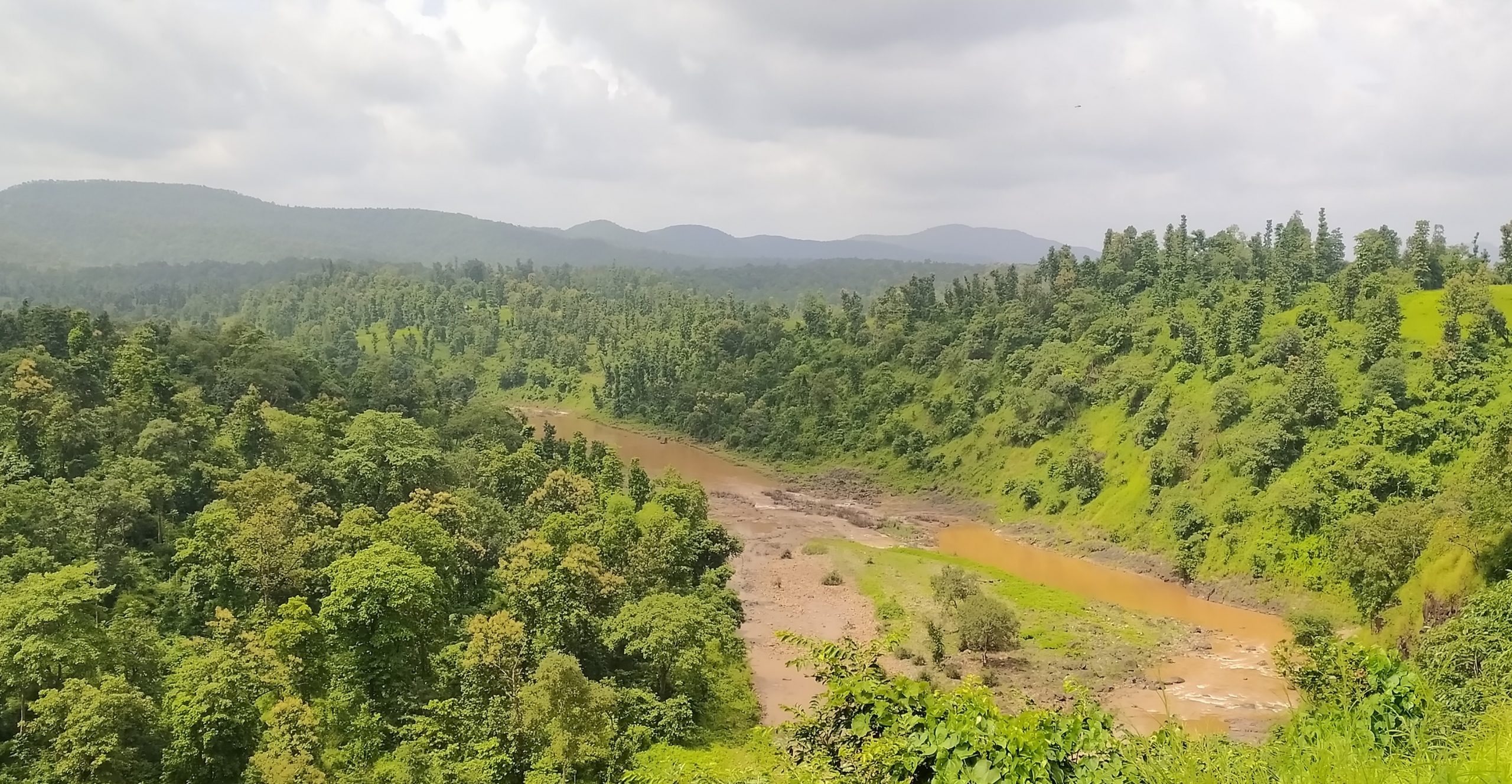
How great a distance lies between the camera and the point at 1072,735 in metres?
7.04

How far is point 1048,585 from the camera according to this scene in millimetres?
42156

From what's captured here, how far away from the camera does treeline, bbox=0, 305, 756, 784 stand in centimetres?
1689

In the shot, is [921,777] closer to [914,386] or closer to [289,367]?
[289,367]

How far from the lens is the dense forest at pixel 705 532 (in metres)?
8.48

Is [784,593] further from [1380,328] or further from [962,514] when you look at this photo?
[1380,328]

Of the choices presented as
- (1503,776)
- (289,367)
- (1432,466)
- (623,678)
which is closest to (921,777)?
(1503,776)

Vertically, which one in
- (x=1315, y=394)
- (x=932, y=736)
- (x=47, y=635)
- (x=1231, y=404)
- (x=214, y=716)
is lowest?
(x=214, y=716)

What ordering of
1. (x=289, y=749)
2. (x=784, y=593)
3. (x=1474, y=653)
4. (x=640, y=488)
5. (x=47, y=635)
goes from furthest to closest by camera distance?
(x=784, y=593), (x=640, y=488), (x=1474, y=653), (x=47, y=635), (x=289, y=749)

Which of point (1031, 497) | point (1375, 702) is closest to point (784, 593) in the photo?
point (1031, 497)

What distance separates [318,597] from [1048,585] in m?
32.7

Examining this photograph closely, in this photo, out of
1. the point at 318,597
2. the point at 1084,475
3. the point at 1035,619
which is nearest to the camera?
the point at 318,597

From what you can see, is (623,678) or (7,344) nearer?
(623,678)

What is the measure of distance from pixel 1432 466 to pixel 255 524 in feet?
148

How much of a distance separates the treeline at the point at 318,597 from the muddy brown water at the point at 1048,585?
15.4 feet
